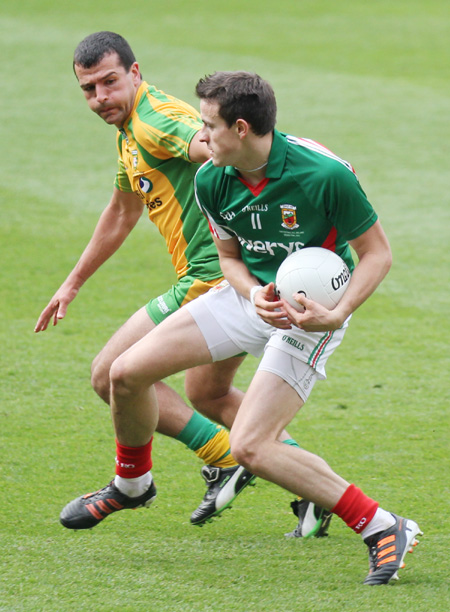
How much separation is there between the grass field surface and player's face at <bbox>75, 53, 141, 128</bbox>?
1.85 meters

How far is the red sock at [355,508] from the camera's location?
147 inches

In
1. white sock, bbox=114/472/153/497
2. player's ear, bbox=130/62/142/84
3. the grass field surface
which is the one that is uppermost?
player's ear, bbox=130/62/142/84

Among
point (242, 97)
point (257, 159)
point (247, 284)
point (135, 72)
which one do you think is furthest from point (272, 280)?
point (135, 72)

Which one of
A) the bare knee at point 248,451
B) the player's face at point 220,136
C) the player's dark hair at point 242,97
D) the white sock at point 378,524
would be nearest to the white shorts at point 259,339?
the bare knee at point 248,451

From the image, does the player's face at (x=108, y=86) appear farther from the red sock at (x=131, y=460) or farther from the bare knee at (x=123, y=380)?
the red sock at (x=131, y=460)

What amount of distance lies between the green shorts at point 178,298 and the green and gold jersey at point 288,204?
56 cm

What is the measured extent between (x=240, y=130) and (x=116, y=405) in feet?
4.23

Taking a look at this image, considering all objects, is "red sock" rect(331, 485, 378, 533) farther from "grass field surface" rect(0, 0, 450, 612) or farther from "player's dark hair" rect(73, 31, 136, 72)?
"player's dark hair" rect(73, 31, 136, 72)

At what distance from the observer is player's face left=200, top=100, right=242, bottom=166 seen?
3684mm

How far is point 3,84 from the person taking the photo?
50.6 ft

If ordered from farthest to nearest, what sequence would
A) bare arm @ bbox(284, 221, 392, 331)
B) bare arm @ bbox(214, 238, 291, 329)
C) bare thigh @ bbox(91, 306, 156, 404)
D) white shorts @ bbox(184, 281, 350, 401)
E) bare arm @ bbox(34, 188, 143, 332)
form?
bare arm @ bbox(34, 188, 143, 332), bare thigh @ bbox(91, 306, 156, 404), white shorts @ bbox(184, 281, 350, 401), bare arm @ bbox(214, 238, 291, 329), bare arm @ bbox(284, 221, 392, 331)

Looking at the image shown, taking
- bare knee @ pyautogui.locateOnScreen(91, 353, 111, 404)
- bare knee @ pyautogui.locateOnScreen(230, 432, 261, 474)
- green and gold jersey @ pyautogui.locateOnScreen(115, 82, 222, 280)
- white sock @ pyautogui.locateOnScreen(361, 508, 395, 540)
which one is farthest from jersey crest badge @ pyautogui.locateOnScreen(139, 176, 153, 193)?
white sock @ pyautogui.locateOnScreen(361, 508, 395, 540)

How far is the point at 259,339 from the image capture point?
160 inches

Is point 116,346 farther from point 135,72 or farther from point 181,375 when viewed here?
point 181,375
